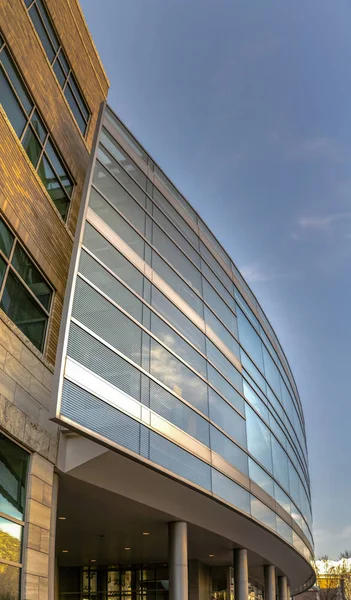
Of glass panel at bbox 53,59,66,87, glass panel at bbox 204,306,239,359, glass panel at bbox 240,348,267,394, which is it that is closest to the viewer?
glass panel at bbox 53,59,66,87

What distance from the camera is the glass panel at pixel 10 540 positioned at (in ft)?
36.9

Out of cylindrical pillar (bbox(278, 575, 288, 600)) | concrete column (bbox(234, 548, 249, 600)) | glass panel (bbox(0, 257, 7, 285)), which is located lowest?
cylindrical pillar (bbox(278, 575, 288, 600))

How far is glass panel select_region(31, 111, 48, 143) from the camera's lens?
15844mm

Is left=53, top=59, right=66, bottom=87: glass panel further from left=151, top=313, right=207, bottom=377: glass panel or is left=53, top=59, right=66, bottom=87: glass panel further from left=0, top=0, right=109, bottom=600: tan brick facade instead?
left=151, top=313, right=207, bottom=377: glass panel

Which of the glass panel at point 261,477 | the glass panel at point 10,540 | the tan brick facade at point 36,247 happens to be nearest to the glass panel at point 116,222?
the tan brick facade at point 36,247

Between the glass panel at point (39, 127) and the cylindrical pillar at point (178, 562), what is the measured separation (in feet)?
40.2

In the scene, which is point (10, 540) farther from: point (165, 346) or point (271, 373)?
point (271, 373)

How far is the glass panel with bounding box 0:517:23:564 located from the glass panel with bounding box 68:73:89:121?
13.5 metres

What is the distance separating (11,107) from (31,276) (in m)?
3.94

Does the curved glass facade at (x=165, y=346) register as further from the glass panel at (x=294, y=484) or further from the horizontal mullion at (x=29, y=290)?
the glass panel at (x=294, y=484)

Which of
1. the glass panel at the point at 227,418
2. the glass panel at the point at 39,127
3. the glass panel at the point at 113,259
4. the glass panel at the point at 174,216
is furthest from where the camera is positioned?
the glass panel at the point at 227,418

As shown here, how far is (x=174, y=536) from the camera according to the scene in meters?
19.5

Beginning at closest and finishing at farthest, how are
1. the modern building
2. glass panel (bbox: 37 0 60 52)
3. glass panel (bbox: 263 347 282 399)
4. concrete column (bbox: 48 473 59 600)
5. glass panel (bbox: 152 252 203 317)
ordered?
concrete column (bbox: 48 473 59 600), the modern building, glass panel (bbox: 37 0 60 52), glass panel (bbox: 152 252 203 317), glass panel (bbox: 263 347 282 399)

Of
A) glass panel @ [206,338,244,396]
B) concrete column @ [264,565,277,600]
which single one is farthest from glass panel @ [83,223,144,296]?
concrete column @ [264,565,277,600]
